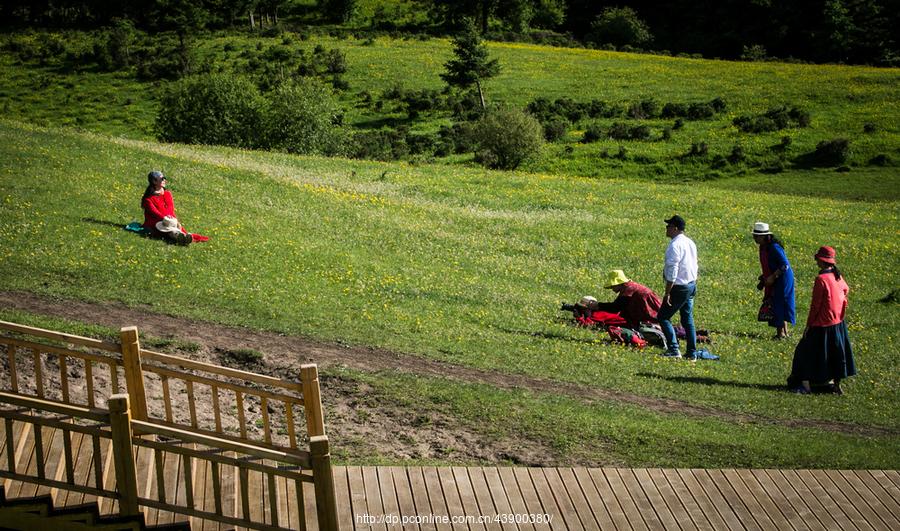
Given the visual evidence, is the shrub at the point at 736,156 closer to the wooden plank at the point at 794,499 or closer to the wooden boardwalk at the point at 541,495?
the wooden boardwalk at the point at 541,495

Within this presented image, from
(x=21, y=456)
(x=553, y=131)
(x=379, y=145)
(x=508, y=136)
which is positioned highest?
(x=21, y=456)

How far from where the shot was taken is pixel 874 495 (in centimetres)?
1391

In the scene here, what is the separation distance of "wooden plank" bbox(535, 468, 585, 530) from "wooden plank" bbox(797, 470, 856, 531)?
3.32 meters

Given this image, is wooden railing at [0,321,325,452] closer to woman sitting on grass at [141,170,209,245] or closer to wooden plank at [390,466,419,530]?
wooden plank at [390,466,419,530]

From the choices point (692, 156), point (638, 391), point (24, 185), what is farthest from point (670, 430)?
point (692, 156)

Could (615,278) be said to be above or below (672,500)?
above

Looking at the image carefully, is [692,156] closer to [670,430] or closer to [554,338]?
[554,338]

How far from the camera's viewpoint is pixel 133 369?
11664 millimetres

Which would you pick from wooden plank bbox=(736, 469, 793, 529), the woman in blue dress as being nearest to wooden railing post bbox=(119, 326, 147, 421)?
wooden plank bbox=(736, 469, 793, 529)

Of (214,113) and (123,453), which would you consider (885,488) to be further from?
(214,113)

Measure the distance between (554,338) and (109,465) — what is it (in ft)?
40.7

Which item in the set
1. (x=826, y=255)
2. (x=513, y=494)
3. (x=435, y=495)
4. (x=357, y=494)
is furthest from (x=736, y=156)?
(x=357, y=494)

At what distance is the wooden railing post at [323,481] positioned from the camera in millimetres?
9852

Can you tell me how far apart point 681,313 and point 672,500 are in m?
7.97
